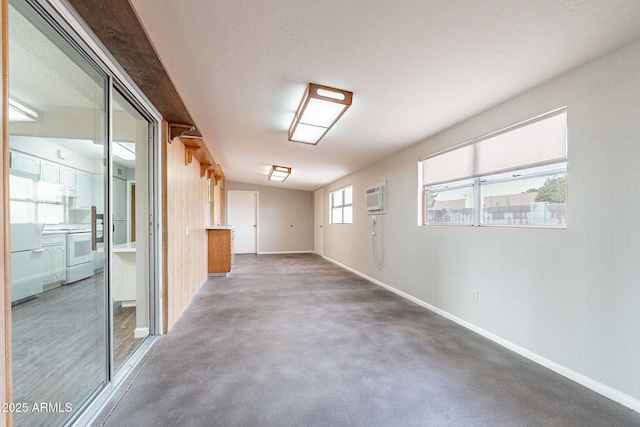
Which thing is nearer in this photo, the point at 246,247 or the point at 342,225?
the point at 342,225

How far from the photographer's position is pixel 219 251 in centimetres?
528

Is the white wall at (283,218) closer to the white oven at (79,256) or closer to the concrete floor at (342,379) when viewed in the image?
the concrete floor at (342,379)

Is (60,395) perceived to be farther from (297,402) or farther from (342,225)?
(342,225)

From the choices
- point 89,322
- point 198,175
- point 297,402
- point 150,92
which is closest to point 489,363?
point 297,402

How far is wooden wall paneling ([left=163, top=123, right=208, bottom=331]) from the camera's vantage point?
2711mm

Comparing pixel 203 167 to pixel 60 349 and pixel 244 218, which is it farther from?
pixel 244 218

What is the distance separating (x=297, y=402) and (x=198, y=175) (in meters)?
3.71

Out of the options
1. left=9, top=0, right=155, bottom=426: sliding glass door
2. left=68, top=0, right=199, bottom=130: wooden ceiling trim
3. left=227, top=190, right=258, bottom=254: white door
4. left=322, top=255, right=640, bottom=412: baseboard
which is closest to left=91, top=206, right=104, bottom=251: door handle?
left=9, top=0, right=155, bottom=426: sliding glass door

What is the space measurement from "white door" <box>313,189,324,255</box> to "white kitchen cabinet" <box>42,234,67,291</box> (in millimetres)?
7246

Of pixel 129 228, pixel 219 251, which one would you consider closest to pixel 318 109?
pixel 129 228

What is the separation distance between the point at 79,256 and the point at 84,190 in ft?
1.22

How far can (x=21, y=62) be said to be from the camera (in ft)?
3.74

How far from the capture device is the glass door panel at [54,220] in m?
1.11

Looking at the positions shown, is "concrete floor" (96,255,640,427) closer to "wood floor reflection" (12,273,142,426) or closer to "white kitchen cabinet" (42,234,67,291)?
"wood floor reflection" (12,273,142,426)
